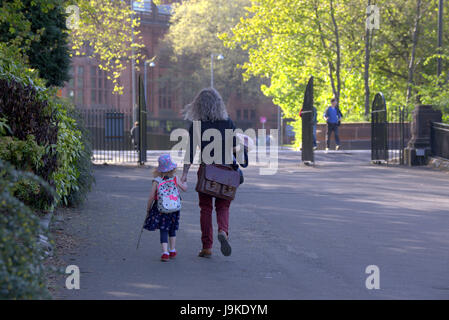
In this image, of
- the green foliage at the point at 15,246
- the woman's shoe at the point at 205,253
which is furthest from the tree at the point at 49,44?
the green foliage at the point at 15,246

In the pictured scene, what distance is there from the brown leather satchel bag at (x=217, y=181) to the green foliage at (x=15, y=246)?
11.9ft

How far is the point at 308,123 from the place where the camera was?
20969mm

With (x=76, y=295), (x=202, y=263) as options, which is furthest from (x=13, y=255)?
(x=202, y=263)

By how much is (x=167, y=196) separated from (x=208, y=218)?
1.80 ft

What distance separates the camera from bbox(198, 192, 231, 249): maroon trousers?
25.1 feet

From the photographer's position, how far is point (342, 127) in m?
31.4

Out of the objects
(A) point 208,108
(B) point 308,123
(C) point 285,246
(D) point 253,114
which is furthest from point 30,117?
(D) point 253,114

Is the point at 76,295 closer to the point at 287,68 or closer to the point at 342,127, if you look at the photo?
the point at 342,127

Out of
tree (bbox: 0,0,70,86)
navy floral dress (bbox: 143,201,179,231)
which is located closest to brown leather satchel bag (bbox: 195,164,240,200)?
navy floral dress (bbox: 143,201,179,231)

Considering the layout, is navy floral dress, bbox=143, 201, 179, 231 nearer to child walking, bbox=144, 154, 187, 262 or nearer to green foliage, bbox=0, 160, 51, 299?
child walking, bbox=144, 154, 187, 262

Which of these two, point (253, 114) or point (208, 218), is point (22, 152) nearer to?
point (208, 218)

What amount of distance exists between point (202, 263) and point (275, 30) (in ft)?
92.8

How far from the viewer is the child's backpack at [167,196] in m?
7.46

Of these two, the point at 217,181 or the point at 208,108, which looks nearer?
the point at 217,181
